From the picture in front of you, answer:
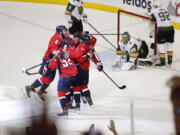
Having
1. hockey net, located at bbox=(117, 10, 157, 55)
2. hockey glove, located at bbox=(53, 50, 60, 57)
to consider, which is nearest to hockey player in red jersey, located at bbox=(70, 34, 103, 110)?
hockey glove, located at bbox=(53, 50, 60, 57)

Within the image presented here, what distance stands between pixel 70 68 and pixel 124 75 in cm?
117

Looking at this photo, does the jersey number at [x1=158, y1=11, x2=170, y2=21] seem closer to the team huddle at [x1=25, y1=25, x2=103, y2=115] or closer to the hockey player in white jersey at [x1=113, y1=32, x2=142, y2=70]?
the hockey player in white jersey at [x1=113, y1=32, x2=142, y2=70]

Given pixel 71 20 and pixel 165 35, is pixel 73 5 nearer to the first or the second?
pixel 71 20

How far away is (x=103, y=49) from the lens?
5461mm

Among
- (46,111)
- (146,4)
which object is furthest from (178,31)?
(46,111)

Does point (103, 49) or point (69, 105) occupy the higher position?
point (103, 49)

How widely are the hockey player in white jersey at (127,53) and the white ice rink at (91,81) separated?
0.30ft

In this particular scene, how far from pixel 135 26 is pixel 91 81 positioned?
1.84 m

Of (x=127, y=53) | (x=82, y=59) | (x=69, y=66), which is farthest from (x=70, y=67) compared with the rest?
(x=127, y=53)

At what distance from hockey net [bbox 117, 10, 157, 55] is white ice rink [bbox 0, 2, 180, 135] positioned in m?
0.05

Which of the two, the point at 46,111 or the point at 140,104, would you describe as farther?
the point at 140,104

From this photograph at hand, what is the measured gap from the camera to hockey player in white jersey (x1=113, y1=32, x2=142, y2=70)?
507 centimetres

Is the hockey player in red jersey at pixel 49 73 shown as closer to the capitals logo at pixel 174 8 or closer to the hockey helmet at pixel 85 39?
the hockey helmet at pixel 85 39

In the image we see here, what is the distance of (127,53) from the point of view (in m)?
5.09
